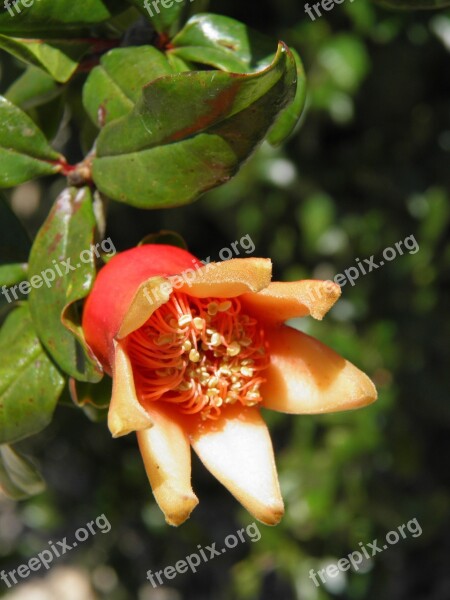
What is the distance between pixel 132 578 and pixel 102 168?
1840 millimetres

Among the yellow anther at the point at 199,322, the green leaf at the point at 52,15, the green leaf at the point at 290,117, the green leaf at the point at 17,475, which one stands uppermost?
the green leaf at the point at 52,15

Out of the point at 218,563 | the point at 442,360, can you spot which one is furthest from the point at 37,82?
the point at 218,563

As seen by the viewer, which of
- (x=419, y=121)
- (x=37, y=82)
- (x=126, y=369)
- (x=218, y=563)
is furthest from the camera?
(x=218, y=563)

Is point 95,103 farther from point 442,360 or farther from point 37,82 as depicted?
point 442,360

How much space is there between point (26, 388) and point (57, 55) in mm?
433

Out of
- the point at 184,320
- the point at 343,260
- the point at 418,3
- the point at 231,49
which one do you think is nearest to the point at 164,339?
the point at 184,320

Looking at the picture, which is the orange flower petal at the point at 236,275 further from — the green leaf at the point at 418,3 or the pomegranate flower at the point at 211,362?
the green leaf at the point at 418,3

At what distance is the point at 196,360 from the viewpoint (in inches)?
45.9

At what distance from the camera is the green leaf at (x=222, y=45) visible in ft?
3.83

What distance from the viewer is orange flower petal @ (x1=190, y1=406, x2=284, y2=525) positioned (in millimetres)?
1065

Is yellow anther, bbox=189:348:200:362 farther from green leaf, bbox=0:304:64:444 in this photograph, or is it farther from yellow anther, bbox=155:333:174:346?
green leaf, bbox=0:304:64:444

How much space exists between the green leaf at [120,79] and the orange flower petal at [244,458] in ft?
1.34

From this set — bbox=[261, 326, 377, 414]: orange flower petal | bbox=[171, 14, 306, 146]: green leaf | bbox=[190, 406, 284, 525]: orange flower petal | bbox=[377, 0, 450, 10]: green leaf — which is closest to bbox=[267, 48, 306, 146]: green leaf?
bbox=[171, 14, 306, 146]: green leaf

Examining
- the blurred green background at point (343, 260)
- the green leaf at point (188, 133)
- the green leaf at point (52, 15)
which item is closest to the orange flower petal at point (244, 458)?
the green leaf at point (188, 133)
